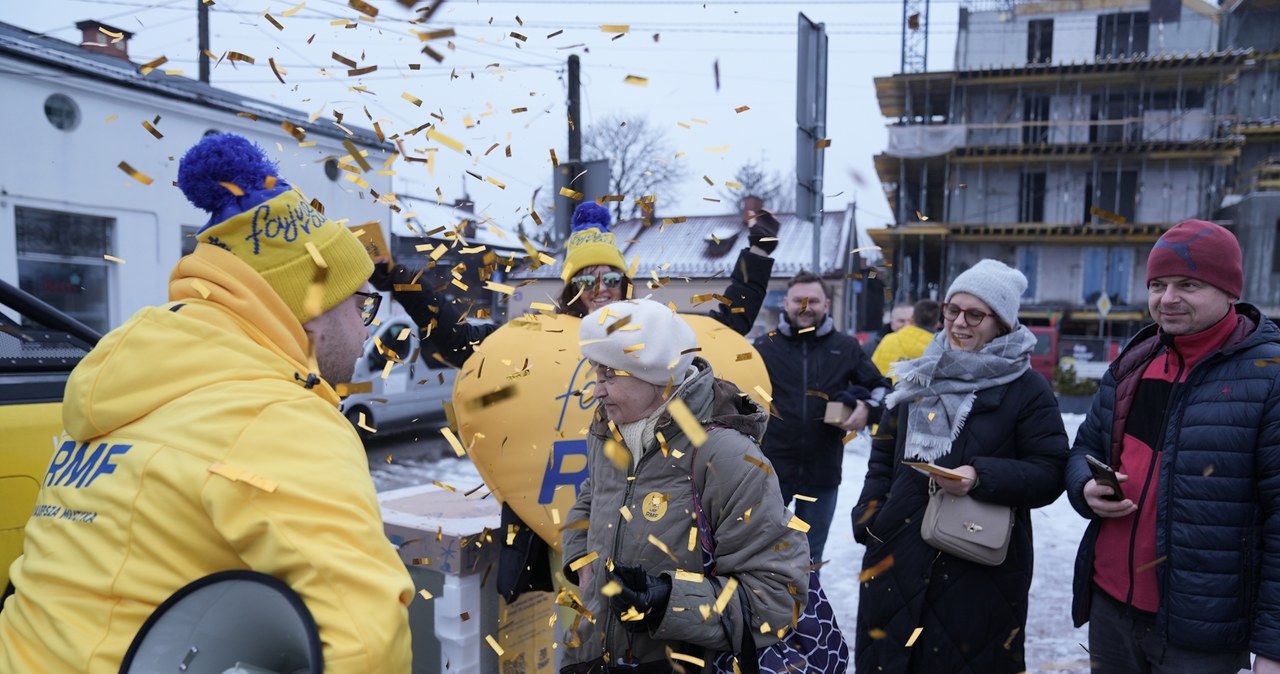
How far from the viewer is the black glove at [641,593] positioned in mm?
1780

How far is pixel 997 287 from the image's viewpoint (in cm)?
288

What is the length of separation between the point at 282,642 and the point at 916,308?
6.34 meters

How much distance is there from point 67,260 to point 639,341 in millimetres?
12302

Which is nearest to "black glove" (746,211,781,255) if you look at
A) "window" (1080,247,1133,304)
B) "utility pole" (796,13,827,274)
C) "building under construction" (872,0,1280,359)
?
"utility pole" (796,13,827,274)

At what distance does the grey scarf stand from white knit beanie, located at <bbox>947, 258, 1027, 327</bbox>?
0.31 ft

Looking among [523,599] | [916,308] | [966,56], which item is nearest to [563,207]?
[916,308]

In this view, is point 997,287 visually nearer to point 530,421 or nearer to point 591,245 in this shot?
point 591,245

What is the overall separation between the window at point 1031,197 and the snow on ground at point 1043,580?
25.4 meters

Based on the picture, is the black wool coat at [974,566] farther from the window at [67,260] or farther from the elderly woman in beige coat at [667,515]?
the window at [67,260]

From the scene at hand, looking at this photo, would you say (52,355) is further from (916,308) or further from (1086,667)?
(916,308)

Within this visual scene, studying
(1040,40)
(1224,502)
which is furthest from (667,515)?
(1040,40)

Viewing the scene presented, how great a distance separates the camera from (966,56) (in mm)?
30078

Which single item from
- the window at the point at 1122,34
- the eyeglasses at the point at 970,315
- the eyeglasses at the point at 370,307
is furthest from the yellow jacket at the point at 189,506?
the window at the point at 1122,34

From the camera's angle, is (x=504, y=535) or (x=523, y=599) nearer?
(x=504, y=535)
